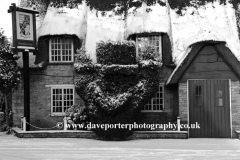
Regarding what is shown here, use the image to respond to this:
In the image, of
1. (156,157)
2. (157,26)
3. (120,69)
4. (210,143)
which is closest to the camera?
(156,157)

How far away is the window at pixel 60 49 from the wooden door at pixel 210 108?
7.25m

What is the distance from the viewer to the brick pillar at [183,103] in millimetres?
18359

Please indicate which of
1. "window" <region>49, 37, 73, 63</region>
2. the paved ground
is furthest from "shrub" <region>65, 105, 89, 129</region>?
"window" <region>49, 37, 73, 63</region>

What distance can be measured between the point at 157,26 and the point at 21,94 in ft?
28.4

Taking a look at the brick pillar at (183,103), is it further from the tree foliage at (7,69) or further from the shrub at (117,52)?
the tree foliage at (7,69)

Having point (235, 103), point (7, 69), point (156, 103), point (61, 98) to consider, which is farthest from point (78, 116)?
point (235, 103)

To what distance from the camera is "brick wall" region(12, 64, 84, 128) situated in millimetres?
20625

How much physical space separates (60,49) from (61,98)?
2829 mm

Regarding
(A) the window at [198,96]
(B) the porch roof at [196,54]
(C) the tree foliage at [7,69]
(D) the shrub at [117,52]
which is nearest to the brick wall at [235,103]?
(B) the porch roof at [196,54]

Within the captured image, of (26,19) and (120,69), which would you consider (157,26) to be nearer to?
(120,69)

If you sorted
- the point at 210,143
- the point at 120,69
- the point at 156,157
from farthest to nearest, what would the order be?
1. the point at 120,69
2. the point at 210,143
3. the point at 156,157

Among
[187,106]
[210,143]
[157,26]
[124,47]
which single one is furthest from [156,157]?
[157,26]

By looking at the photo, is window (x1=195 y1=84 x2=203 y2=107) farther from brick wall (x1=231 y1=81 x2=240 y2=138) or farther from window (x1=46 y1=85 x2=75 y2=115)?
window (x1=46 y1=85 x2=75 y2=115)

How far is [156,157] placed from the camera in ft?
43.3
